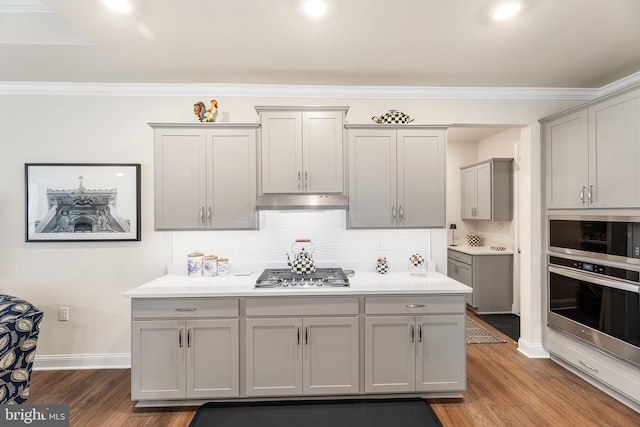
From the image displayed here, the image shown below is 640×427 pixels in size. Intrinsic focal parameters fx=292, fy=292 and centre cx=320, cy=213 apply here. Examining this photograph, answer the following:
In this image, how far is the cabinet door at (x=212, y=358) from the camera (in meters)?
2.18

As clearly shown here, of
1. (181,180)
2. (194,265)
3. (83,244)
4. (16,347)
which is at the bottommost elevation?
(16,347)

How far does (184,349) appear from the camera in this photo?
7.14 ft

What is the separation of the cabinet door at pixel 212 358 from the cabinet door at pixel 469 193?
405cm

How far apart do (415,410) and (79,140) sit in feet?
12.2

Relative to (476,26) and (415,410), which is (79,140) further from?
(415,410)

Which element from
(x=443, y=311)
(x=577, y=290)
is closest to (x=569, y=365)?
(x=577, y=290)

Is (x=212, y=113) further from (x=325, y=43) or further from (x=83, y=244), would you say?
(x=83, y=244)

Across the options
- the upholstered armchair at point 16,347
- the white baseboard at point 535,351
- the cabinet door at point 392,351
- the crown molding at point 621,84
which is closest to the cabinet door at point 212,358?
the upholstered armchair at point 16,347

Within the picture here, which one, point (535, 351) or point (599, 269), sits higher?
point (599, 269)

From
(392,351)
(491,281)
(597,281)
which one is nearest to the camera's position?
(392,351)

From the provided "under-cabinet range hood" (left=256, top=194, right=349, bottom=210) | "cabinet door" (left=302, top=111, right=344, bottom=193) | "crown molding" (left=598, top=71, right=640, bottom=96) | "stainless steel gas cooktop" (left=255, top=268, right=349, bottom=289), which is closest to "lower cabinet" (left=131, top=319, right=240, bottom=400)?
"stainless steel gas cooktop" (left=255, top=268, right=349, bottom=289)

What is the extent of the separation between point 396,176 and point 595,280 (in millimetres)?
1798

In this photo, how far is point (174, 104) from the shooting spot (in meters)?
2.81

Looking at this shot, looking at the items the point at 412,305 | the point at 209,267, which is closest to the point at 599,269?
the point at 412,305
